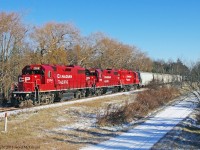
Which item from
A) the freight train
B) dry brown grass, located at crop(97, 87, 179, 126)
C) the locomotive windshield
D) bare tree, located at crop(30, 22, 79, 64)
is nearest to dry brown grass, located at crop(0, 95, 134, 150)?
dry brown grass, located at crop(97, 87, 179, 126)

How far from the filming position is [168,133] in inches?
624

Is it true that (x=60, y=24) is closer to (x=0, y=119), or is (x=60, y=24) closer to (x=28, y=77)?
(x=28, y=77)

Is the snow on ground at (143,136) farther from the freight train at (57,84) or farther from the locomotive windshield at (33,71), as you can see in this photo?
the locomotive windshield at (33,71)

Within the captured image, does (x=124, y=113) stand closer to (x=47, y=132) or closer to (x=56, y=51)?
(x=47, y=132)

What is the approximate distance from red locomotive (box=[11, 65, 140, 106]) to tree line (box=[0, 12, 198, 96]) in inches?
264

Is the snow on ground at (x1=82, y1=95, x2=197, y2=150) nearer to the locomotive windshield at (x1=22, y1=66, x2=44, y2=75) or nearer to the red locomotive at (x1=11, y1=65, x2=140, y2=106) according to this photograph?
the red locomotive at (x1=11, y1=65, x2=140, y2=106)

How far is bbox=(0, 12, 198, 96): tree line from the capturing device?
39.8 m

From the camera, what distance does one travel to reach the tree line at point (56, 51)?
39.8 metres

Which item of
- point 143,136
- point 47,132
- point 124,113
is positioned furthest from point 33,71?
point 143,136

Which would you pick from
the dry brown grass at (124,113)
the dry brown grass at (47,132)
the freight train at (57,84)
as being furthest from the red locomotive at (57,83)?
the dry brown grass at (124,113)

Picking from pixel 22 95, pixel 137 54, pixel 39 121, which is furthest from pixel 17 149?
pixel 137 54

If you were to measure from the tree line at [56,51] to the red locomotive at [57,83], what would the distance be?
6.71 meters

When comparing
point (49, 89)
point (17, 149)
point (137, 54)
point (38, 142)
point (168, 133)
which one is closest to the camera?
point (17, 149)

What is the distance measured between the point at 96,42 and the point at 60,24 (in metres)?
15.7
